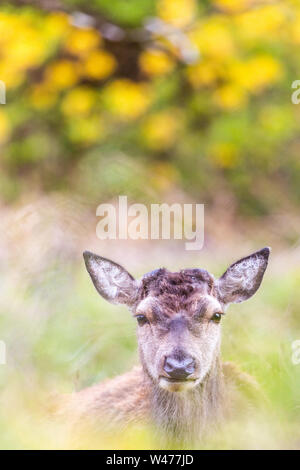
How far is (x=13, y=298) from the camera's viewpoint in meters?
5.69

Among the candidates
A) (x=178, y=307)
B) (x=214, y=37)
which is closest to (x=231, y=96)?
(x=214, y=37)

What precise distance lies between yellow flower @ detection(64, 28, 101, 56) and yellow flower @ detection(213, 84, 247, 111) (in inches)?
70.4

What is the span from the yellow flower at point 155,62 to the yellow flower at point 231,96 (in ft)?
2.50

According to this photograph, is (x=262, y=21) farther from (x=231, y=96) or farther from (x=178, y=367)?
(x=178, y=367)

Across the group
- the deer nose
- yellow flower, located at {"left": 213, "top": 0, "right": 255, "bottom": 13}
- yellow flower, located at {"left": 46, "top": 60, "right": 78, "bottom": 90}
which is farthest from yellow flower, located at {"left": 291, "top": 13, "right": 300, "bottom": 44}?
the deer nose

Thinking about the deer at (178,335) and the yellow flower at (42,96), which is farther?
the yellow flower at (42,96)

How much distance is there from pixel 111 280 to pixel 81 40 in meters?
6.43

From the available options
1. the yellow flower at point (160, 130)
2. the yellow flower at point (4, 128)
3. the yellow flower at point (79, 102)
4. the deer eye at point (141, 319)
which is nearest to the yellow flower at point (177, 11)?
the yellow flower at point (160, 130)

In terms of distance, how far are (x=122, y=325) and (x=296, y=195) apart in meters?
4.96

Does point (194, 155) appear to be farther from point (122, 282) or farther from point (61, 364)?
point (122, 282)

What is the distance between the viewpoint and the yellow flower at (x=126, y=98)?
9.83 meters

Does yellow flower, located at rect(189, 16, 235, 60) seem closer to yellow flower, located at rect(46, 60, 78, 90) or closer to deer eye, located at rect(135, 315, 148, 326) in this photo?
yellow flower, located at rect(46, 60, 78, 90)

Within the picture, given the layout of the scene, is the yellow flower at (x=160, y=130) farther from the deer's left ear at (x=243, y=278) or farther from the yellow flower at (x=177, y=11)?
the deer's left ear at (x=243, y=278)

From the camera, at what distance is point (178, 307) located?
332 cm
